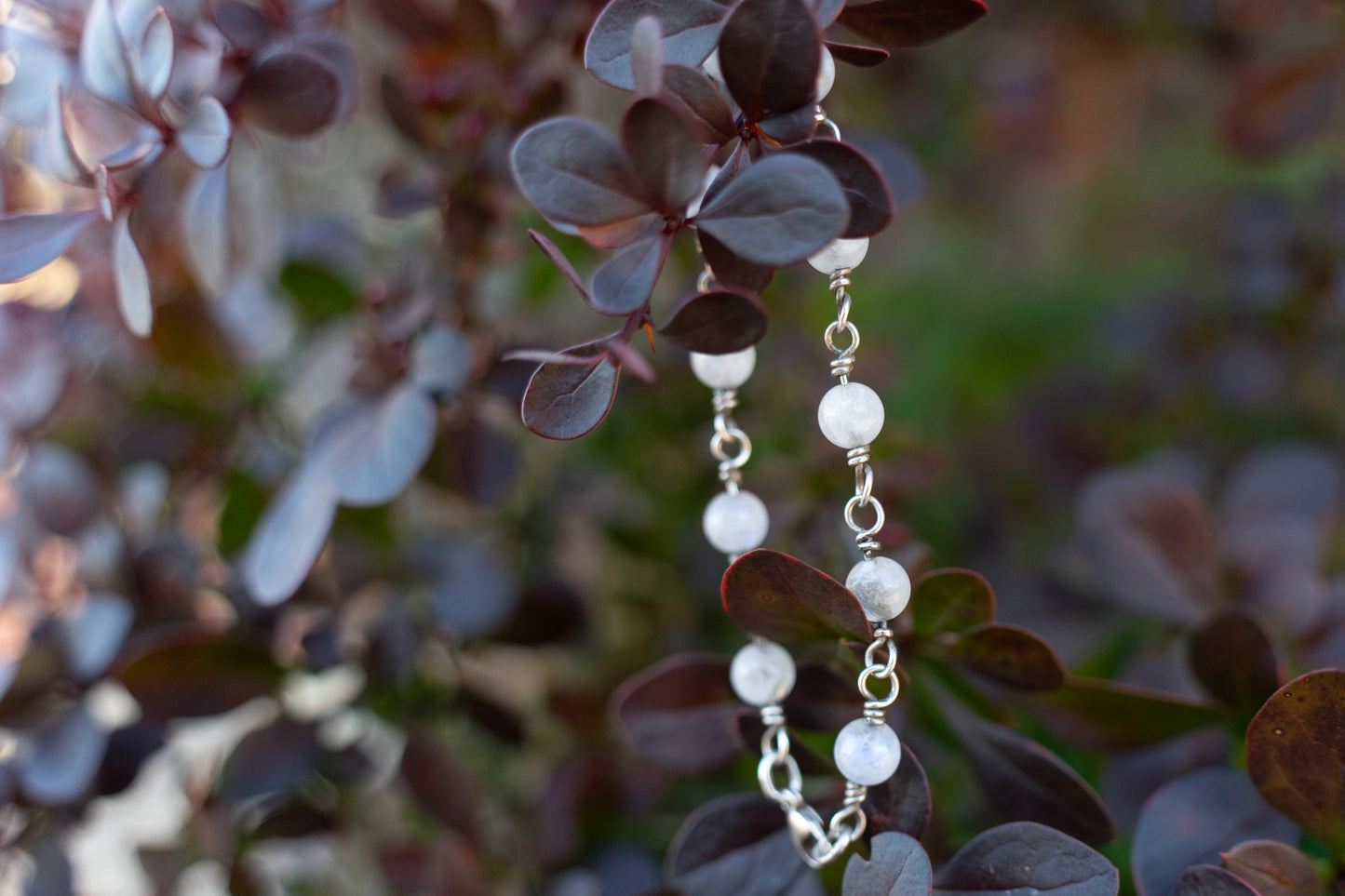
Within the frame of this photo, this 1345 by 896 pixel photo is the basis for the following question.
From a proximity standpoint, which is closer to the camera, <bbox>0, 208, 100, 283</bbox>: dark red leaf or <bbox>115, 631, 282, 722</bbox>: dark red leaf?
<bbox>0, 208, 100, 283</bbox>: dark red leaf

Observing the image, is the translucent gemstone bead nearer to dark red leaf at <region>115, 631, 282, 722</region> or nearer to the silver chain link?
the silver chain link

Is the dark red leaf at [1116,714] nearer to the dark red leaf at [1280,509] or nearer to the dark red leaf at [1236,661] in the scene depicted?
the dark red leaf at [1236,661]

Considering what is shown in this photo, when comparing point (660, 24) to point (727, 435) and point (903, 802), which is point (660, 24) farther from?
point (903, 802)

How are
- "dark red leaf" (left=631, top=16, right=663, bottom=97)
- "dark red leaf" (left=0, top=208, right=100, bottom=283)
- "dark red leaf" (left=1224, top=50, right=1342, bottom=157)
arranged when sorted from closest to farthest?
"dark red leaf" (left=631, top=16, right=663, bottom=97), "dark red leaf" (left=0, top=208, right=100, bottom=283), "dark red leaf" (left=1224, top=50, right=1342, bottom=157)

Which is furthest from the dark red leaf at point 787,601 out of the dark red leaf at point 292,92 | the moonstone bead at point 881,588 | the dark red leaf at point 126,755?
the dark red leaf at point 126,755

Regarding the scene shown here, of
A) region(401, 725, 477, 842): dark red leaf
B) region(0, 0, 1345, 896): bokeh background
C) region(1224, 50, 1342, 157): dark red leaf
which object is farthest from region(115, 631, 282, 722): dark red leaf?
region(1224, 50, 1342, 157): dark red leaf

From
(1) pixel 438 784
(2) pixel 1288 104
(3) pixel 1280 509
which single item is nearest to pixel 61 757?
(1) pixel 438 784

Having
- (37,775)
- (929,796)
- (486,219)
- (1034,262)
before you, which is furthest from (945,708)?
(1034,262)

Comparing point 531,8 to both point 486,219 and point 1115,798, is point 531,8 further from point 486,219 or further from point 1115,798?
point 1115,798

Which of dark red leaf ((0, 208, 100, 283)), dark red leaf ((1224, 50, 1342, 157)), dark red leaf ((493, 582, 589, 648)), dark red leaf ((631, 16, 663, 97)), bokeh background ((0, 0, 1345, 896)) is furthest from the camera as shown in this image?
dark red leaf ((1224, 50, 1342, 157))

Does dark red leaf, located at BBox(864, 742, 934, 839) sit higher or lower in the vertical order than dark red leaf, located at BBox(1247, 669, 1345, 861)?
lower
